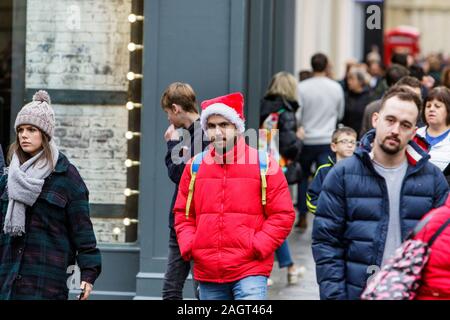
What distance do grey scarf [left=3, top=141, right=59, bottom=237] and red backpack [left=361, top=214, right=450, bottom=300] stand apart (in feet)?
7.49

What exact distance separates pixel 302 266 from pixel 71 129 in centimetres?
312

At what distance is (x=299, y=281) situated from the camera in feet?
37.7

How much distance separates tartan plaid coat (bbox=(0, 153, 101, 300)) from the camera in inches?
268

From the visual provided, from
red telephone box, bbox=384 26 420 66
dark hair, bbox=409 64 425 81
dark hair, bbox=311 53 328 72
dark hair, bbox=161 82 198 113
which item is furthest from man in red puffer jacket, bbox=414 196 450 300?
red telephone box, bbox=384 26 420 66

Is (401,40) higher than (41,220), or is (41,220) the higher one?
(401,40)

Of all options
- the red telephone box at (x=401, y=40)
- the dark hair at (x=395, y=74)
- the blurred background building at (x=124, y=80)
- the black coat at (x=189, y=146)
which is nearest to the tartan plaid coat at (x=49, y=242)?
the black coat at (x=189, y=146)

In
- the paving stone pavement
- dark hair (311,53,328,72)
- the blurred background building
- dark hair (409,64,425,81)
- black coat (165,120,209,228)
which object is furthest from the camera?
dark hair (311,53,328,72)

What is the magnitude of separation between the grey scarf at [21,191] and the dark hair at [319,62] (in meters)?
7.28

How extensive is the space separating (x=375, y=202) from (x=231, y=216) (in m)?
1.15

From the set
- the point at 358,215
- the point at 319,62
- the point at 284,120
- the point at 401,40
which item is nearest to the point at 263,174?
the point at 358,215

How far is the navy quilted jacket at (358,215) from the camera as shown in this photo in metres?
6.03

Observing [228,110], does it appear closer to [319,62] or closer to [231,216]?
[231,216]

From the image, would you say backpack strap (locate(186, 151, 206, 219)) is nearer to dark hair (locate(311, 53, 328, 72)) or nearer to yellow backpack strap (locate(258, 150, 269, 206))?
yellow backpack strap (locate(258, 150, 269, 206))

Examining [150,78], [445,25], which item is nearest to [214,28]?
[150,78]
